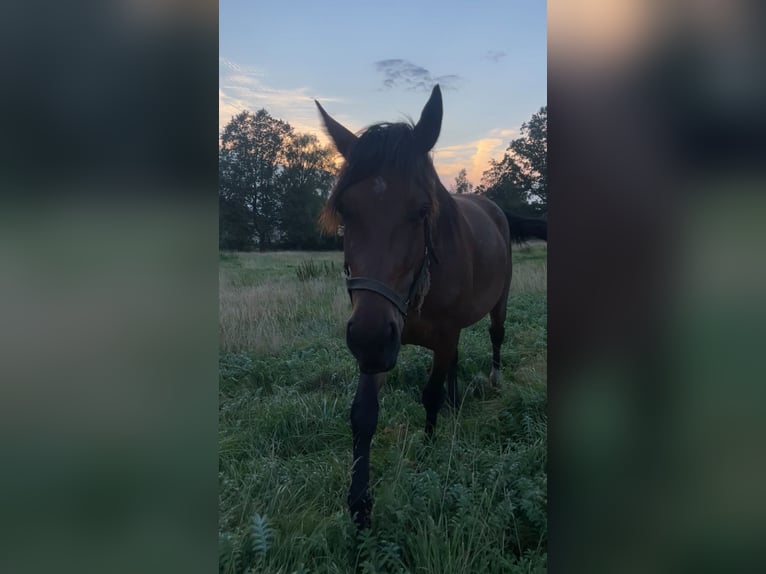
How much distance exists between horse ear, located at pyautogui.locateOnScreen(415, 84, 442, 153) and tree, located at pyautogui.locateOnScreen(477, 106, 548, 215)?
0.94ft

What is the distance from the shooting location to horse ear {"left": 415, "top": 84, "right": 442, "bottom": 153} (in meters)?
1.64

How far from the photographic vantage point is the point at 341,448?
2164mm

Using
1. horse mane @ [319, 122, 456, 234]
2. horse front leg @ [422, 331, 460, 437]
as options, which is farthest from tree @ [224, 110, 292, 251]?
horse front leg @ [422, 331, 460, 437]

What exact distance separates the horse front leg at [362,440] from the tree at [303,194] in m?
0.75

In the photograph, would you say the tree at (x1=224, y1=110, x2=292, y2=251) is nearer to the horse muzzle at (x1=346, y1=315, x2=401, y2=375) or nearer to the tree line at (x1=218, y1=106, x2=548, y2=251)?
the tree line at (x1=218, y1=106, x2=548, y2=251)

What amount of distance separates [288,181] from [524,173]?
102 cm

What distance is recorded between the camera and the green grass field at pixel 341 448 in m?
1.52

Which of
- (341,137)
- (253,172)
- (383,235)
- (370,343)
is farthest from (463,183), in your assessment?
(253,172)
